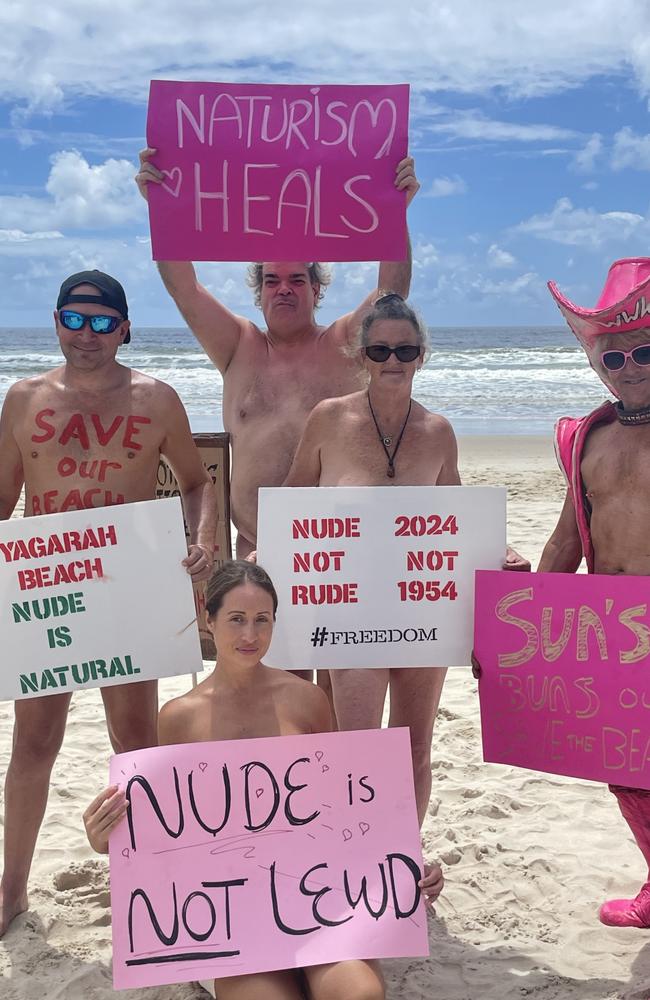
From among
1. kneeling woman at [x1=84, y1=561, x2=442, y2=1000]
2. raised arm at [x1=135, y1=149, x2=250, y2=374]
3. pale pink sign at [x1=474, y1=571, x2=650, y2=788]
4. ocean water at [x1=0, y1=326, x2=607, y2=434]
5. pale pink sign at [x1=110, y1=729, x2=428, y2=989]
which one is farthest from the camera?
ocean water at [x1=0, y1=326, x2=607, y2=434]

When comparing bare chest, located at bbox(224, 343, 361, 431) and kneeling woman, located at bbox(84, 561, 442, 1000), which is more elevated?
bare chest, located at bbox(224, 343, 361, 431)

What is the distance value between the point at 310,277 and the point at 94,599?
1.57 metres

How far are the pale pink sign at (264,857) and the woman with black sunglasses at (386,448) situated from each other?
475mm

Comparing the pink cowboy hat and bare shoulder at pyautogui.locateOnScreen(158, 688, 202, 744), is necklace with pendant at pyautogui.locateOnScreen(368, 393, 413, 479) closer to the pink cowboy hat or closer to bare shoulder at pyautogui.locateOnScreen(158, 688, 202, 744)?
the pink cowboy hat

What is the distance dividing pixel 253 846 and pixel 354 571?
94 centimetres

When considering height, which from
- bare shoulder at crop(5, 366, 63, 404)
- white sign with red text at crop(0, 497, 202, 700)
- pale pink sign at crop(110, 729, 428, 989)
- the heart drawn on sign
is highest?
the heart drawn on sign

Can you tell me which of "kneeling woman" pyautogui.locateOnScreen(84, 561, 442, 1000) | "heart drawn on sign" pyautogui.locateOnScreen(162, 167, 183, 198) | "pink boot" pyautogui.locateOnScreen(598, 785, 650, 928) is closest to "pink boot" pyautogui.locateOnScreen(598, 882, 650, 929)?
"pink boot" pyautogui.locateOnScreen(598, 785, 650, 928)

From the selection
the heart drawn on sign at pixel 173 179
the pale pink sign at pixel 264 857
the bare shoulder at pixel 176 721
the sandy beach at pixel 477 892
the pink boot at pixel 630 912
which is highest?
the heart drawn on sign at pixel 173 179

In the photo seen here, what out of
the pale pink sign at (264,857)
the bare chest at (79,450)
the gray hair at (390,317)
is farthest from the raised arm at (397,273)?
the pale pink sign at (264,857)

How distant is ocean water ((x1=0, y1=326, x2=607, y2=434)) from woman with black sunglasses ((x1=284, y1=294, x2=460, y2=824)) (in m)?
11.1

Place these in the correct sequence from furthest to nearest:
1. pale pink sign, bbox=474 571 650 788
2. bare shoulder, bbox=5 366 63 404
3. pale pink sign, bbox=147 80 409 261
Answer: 1. pale pink sign, bbox=147 80 409 261
2. bare shoulder, bbox=5 366 63 404
3. pale pink sign, bbox=474 571 650 788

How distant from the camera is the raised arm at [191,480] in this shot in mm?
3285

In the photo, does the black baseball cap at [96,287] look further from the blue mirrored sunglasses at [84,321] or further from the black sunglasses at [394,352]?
the black sunglasses at [394,352]

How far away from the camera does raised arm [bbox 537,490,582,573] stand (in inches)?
129
